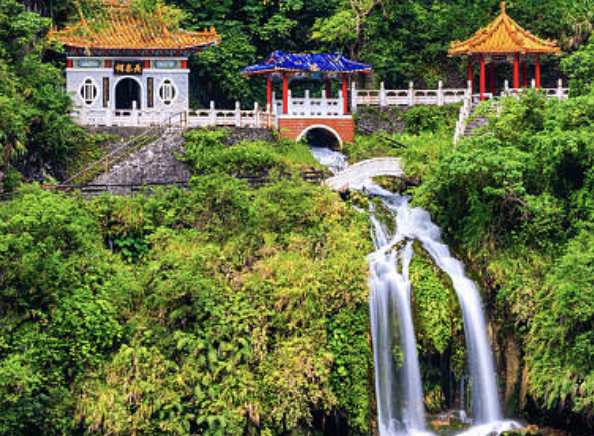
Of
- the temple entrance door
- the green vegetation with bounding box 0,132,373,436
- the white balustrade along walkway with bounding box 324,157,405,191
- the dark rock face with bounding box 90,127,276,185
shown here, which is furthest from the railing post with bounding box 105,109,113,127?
the white balustrade along walkway with bounding box 324,157,405,191

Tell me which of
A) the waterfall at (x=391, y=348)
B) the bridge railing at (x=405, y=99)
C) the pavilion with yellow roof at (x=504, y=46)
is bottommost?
the waterfall at (x=391, y=348)

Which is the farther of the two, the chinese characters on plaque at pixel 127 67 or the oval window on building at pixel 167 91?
the oval window on building at pixel 167 91

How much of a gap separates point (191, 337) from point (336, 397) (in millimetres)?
4109

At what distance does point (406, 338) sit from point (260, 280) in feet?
14.4

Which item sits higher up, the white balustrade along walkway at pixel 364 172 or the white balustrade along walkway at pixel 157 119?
the white balustrade along walkway at pixel 157 119

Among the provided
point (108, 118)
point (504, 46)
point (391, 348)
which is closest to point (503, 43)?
point (504, 46)

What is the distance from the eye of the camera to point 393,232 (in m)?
31.2

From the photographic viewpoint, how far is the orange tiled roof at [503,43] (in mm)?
40812

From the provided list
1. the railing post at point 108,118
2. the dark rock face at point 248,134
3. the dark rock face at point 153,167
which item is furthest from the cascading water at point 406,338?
the railing post at point 108,118

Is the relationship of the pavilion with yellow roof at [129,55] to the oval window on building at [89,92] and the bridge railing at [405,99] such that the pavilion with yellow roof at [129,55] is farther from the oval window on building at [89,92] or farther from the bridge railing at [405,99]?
the bridge railing at [405,99]

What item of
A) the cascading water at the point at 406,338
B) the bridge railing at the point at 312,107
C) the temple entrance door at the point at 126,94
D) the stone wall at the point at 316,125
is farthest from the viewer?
the temple entrance door at the point at 126,94

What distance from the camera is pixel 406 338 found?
27625 millimetres

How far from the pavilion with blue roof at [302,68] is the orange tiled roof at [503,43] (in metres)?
4.84

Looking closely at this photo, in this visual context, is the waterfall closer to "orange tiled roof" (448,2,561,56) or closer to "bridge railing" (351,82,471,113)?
"bridge railing" (351,82,471,113)
